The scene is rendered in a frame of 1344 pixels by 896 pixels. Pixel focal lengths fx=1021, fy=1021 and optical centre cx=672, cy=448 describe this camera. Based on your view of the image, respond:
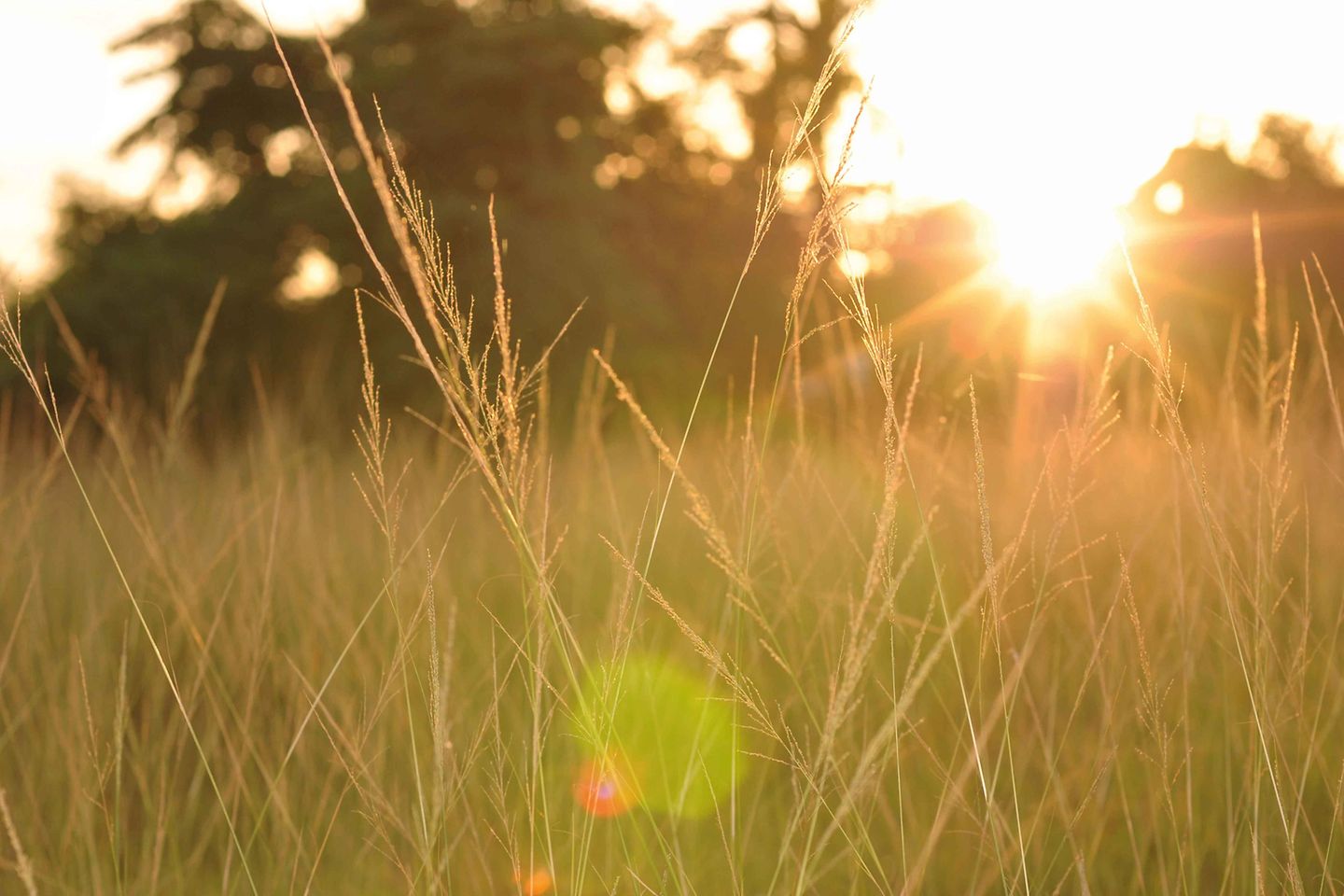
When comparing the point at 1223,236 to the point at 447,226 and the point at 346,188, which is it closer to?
the point at 447,226

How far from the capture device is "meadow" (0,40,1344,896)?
97 cm

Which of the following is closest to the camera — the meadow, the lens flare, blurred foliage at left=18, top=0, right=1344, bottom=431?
the meadow

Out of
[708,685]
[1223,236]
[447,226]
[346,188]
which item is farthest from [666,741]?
[1223,236]

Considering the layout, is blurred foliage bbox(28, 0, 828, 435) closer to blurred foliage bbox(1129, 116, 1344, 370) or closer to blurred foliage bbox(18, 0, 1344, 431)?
blurred foliage bbox(18, 0, 1344, 431)

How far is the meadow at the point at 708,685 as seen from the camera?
3.18ft

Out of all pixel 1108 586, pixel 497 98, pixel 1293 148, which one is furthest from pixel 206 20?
pixel 1293 148

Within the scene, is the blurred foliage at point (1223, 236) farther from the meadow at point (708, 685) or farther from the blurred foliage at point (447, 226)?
the meadow at point (708, 685)

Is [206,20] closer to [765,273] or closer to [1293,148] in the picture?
[765,273]

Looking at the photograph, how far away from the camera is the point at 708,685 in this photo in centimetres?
120

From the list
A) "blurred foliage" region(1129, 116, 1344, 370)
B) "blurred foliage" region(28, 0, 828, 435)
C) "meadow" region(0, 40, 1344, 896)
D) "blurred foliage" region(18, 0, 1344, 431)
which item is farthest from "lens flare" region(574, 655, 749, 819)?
"blurred foliage" region(1129, 116, 1344, 370)

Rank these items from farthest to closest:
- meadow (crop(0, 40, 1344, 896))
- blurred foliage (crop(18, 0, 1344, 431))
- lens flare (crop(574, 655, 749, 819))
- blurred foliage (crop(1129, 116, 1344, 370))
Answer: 1. blurred foliage (crop(1129, 116, 1344, 370))
2. blurred foliage (crop(18, 0, 1344, 431))
3. lens flare (crop(574, 655, 749, 819))
4. meadow (crop(0, 40, 1344, 896))

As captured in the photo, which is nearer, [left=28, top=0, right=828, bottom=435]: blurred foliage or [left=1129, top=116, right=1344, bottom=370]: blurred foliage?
[left=28, top=0, right=828, bottom=435]: blurred foliage

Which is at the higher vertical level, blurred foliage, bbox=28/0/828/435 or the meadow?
blurred foliage, bbox=28/0/828/435

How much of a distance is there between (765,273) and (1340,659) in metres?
11.9
